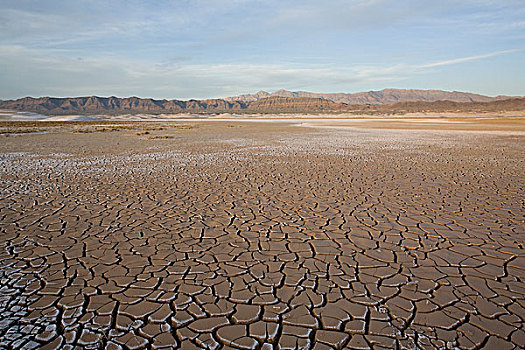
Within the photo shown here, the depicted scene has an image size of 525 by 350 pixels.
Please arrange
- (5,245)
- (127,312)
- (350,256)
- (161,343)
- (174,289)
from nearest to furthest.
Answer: (161,343) → (127,312) → (174,289) → (350,256) → (5,245)

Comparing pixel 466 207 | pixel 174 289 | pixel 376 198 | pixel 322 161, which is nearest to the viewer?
pixel 174 289

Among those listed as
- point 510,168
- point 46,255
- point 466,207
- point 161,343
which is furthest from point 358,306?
point 510,168

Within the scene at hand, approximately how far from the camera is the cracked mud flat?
8.14 feet

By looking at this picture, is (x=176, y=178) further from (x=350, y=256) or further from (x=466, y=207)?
(x=466, y=207)

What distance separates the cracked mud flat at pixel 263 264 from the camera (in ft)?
8.14

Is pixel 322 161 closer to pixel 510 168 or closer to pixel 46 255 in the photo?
pixel 510 168

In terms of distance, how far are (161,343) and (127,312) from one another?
20.1 inches

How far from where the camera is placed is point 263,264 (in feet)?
11.6

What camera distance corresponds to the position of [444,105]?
96375 mm

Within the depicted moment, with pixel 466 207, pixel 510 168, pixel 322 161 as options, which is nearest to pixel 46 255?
pixel 466 207

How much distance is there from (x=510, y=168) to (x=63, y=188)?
10.5m

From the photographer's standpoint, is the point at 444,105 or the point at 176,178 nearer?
the point at 176,178

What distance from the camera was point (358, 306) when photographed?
9.11ft

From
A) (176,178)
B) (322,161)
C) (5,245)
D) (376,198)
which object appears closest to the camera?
(5,245)
